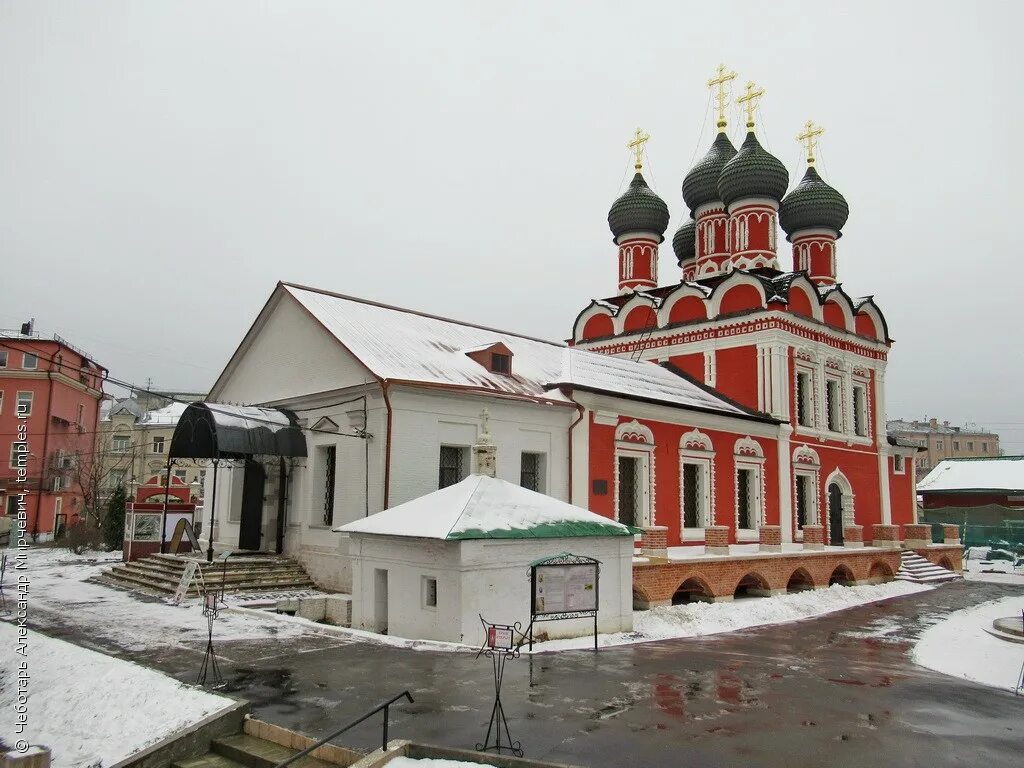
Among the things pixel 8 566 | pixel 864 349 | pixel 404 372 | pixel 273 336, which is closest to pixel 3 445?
pixel 8 566

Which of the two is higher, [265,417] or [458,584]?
[265,417]

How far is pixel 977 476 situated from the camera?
4328 cm

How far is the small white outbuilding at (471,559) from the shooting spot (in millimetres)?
11820

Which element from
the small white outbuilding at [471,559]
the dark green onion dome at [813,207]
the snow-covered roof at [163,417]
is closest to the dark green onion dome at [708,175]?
the dark green onion dome at [813,207]

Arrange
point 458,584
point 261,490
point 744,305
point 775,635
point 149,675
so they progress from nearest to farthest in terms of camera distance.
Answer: point 149,675 → point 458,584 → point 775,635 → point 261,490 → point 744,305

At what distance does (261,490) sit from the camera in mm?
18656

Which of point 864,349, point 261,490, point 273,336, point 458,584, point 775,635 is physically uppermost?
point 864,349

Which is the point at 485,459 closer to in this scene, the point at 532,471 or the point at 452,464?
the point at 452,464

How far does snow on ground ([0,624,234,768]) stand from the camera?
772 cm

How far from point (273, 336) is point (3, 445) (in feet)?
69.2

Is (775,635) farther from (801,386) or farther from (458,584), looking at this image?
(801,386)

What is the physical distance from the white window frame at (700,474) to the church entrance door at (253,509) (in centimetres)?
1088

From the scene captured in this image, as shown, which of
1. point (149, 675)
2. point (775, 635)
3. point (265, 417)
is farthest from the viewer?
point (265, 417)

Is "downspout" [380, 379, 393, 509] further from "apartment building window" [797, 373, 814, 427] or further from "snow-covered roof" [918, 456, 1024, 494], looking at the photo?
"snow-covered roof" [918, 456, 1024, 494]
